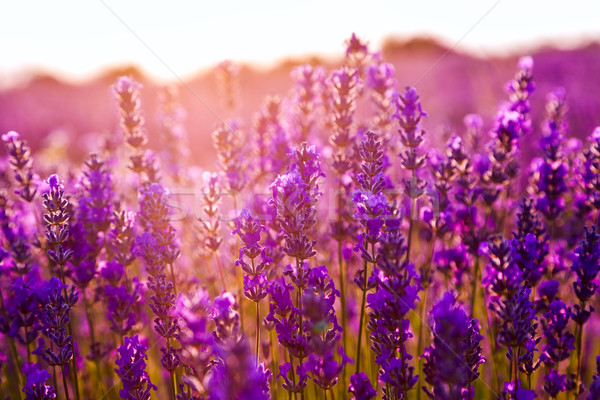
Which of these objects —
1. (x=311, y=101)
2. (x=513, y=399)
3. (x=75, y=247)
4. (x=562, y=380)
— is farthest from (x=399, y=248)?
(x=311, y=101)

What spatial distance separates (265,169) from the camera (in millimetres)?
3768

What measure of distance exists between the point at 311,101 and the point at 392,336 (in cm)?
246

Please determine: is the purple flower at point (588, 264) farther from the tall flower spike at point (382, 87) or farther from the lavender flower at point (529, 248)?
the tall flower spike at point (382, 87)

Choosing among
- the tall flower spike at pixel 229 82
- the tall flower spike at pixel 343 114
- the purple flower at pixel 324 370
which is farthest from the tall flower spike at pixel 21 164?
the tall flower spike at pixel 229 82

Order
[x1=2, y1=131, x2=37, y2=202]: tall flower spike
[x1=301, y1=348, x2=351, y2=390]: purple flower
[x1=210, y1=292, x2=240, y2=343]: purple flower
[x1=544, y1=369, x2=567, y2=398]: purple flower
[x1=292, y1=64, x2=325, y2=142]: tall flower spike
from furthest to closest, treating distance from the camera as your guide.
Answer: [x1=292, y1=64, x2=325, y2=142]: tall flower spike → [x1=2, y1=131, x2=37, y2=202]: tall flower spike → [x1=544, y1=369, x2=567, y2=398]: purple flower → [x1=301, y1=348, x2=351, y2=390]: purple flower → [x1=210, y1=292, x2=240, y2=343]: purple flower

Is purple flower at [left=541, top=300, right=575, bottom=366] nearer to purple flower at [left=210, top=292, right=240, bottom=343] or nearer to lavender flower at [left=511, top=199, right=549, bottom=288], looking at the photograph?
lavender flower at [left=511, top=199, right=549, bottom=288]

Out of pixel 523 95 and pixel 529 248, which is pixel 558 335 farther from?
pixel 523 95

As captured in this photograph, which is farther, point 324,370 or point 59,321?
point 59,321

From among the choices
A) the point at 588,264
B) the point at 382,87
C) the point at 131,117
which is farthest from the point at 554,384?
the point at 131,117

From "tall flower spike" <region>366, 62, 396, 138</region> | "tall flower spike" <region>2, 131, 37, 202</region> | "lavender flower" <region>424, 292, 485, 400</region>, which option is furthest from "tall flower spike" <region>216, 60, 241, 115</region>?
"lavender flower" <region>424, 292, 485, 400</region>

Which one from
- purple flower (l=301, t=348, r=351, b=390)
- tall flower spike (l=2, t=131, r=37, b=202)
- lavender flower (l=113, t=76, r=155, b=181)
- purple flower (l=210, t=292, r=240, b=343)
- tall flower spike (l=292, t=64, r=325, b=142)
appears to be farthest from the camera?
tall flower spike (l=292, t=64, r=325, b=142)

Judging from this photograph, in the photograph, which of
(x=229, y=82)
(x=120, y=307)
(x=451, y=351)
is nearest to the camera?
(x=451, y=351)

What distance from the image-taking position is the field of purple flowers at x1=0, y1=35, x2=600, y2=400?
1922 millimetres

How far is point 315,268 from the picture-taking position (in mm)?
2045
